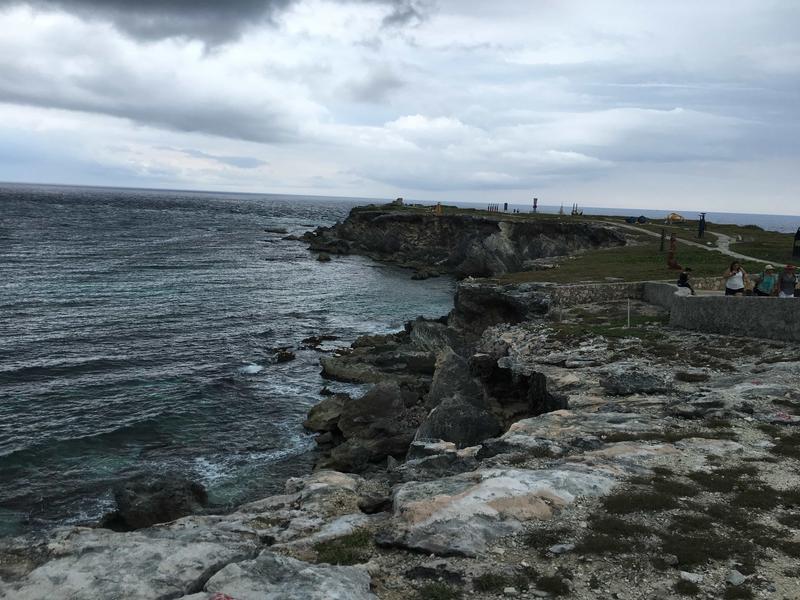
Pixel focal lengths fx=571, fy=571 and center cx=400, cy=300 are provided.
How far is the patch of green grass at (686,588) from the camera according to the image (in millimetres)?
7914

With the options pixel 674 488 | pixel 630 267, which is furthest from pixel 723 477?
pixel 630 267

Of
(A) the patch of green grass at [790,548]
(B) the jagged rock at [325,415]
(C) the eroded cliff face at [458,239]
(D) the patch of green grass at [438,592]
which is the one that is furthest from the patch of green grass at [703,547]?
(C) the eroded cliff face at [458,239]

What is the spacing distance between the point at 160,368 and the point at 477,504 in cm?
3263

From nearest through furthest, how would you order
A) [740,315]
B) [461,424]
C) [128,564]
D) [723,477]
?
[128,564] → [723,477] → [461,424] → [740,315]

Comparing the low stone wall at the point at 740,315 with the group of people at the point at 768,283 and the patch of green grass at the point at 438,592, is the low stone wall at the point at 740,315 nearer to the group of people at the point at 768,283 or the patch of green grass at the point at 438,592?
the group of people at the point at 768,283

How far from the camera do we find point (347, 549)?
31.1 ft

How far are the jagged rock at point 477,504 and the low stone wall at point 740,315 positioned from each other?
13403 mm

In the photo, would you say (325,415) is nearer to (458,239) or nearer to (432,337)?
(432,337)

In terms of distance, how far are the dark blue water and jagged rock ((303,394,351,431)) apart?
2.33 ft

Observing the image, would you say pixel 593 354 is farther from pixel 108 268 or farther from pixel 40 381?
pixel 108 268

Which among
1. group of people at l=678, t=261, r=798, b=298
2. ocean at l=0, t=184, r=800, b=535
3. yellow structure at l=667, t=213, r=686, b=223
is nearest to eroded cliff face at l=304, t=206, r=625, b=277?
ocean at l=0, t=184, r=800, b=535

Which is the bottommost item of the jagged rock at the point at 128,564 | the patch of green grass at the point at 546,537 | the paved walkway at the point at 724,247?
the jagged rock at the point at 128,564

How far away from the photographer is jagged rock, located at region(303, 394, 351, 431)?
29.5m

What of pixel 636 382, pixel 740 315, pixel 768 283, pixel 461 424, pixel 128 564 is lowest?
pixel 461 424
